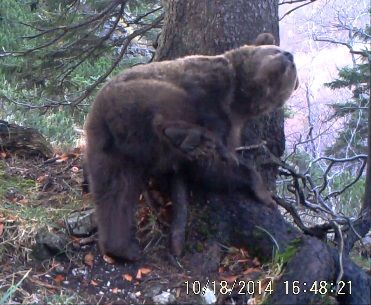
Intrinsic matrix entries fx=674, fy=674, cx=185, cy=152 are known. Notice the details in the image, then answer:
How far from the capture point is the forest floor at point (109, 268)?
11.5ft

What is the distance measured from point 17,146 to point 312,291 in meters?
3.00

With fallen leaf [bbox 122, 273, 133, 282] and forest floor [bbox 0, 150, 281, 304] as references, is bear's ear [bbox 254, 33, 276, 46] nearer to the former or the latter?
forest floor [bbox 0, 150, 281, 304]

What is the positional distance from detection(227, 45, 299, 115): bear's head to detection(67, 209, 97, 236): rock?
110 cm

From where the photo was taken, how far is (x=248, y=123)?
4.32m

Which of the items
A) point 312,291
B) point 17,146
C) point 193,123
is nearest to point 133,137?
point 193,123

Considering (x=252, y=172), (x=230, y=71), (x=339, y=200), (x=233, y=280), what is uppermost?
(x=230, y=71)

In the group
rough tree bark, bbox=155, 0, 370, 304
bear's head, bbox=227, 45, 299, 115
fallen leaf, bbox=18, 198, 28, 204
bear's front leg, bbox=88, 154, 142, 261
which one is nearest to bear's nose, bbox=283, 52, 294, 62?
bear's head, bbox=227, 45, 299, 115

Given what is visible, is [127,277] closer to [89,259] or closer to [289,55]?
[89,259]

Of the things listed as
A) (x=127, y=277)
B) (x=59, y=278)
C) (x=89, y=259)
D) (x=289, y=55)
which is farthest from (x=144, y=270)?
(x=289, y=55)

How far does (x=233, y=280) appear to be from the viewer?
3.63 meters

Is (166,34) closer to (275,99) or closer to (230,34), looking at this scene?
(230,34)

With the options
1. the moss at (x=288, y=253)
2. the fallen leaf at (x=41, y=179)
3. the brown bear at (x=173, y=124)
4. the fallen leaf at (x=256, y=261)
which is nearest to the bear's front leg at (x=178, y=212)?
the brown bear at (x=173, y=124)

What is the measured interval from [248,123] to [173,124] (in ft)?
3.20

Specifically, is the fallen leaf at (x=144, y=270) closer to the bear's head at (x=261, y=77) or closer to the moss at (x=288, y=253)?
the moss at (x=288, y=253)
